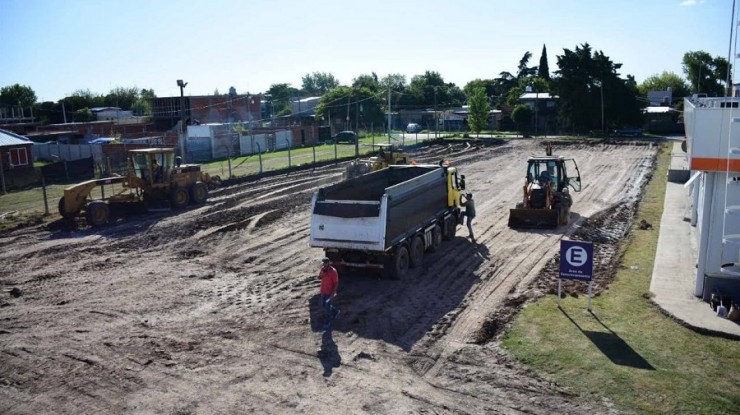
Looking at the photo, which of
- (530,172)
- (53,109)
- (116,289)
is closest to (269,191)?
(530,172)

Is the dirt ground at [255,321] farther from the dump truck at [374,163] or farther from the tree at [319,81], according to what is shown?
the tree at [319,81]

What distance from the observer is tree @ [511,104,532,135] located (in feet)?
232

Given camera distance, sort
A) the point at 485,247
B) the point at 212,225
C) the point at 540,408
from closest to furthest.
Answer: the point at 540,408
the point at 485,247
the point at 212,225

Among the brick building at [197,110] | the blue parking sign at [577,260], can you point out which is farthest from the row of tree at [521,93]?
the blue parking sign at [577,260]

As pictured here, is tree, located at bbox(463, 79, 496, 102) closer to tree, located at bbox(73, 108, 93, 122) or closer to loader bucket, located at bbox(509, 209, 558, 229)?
tree, located at bbox(73, 108, 93, 122)

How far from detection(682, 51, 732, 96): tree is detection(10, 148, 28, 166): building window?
70.4m

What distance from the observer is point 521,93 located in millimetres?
93438

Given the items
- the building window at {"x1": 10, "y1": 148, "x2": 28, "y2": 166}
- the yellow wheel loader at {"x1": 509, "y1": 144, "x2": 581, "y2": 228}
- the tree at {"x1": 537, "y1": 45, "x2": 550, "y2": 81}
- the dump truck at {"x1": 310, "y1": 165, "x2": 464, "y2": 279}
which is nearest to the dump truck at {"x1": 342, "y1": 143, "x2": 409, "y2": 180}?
the yellow wheel loader at {"x1": 509, "y1": 144, "x2": 581, "y2": 228}

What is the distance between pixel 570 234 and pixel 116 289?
14.2 m

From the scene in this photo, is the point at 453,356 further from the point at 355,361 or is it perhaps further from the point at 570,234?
the point at 570,234

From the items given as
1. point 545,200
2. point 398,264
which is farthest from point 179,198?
point 545,200

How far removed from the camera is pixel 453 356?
11438 millimetres

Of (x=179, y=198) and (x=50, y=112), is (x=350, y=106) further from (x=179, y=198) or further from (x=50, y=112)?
(x=179, y=198)

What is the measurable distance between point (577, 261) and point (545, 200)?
9060mm
